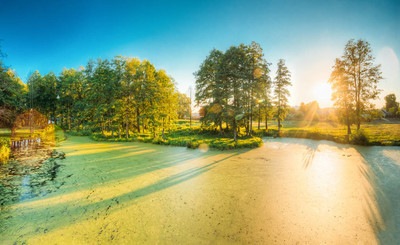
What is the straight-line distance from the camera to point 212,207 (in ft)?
14.3

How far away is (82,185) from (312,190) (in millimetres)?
8611

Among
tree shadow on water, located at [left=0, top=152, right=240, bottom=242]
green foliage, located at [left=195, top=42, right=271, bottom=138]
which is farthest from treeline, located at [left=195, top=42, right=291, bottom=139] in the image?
tree shadow on water, located at [left=0, top=152, right=240, bottom=242]

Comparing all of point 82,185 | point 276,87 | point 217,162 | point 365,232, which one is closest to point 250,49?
point 276,87

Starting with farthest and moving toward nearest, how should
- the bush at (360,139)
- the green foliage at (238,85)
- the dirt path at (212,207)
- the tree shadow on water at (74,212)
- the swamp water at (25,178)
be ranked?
the green foliage at (238,85)
the bush at (360,139)
the swamp water at (25,178)
the tree shadow on water at (74,212)
the dirt path at (212,207)

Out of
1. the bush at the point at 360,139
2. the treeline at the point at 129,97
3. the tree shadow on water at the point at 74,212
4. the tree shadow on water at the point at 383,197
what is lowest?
the tree shadow on water at the point at 383,197

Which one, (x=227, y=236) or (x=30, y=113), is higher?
(x=30, y=113)

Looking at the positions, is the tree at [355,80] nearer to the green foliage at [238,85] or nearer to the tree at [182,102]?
the green foliage at [238,85]

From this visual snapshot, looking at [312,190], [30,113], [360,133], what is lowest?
[312,190]

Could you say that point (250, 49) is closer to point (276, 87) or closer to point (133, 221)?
point (276, 87)

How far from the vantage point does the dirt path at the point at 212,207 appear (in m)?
3.24

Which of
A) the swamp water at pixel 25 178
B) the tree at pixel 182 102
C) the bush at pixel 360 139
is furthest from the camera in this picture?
the tree at pixel 182 102

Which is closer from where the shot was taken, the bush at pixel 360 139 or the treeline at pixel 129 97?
the bush at pixel 360 139

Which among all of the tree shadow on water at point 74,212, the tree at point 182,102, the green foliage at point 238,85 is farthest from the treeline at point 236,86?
the tree shadow on water at point 74,212

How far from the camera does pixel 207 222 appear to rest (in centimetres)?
368
